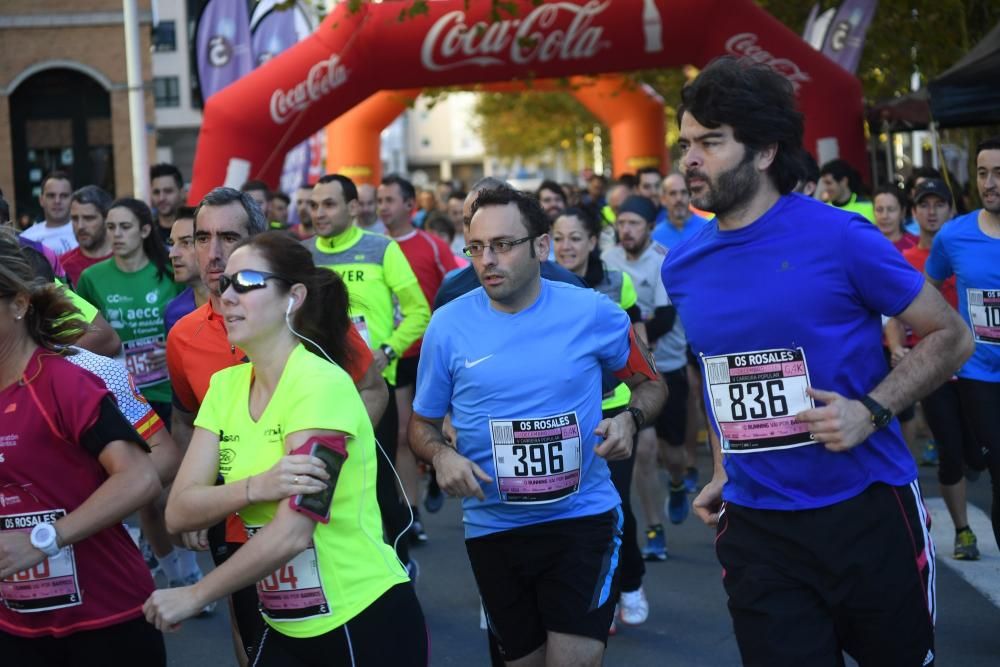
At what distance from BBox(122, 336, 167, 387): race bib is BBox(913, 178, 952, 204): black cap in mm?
5031

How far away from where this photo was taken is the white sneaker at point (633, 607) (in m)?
6.91

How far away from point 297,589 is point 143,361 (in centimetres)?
477

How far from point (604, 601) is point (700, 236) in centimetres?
130

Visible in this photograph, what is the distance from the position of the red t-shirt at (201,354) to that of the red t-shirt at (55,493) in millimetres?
1073

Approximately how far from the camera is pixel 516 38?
14664 millimetres

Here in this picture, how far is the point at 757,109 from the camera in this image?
12.3ft

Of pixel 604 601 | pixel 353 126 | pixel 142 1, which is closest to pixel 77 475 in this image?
pixel 604 601

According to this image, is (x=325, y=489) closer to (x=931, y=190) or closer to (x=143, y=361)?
(x=143, y=361)

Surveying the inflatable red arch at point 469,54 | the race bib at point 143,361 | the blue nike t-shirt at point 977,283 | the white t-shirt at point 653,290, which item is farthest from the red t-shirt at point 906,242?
the race bib at point 143,361

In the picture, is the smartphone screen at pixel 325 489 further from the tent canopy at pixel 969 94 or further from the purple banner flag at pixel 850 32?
the purple banner flag at pixel 850 32

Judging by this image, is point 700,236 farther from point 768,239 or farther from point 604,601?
point 604,601

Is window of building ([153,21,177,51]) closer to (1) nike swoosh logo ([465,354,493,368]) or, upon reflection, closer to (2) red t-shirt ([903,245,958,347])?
(2) red t-shirt ([903,245,958,347])

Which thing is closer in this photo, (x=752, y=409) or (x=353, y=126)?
(x=752, y=409)

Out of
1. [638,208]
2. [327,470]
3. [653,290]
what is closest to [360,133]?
[638,208]
